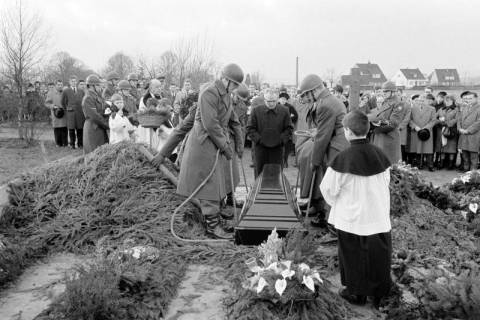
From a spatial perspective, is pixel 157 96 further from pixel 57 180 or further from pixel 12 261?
pixel 12 261

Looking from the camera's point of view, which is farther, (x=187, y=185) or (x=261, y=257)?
(x=187, y=185)

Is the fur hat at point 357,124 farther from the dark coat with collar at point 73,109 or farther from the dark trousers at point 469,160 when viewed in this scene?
the dark coat with collar at point 73,109

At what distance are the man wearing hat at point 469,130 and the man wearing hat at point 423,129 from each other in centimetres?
65

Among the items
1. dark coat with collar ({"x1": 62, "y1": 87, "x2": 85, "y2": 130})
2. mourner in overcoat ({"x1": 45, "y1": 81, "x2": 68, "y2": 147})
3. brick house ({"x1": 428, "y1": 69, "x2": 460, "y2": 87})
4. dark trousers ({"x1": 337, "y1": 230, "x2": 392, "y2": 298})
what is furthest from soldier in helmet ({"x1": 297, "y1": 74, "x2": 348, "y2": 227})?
brick house ({"x1": 428, "y1": 69, "x2": 460, "y2": 87})

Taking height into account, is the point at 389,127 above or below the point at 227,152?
above

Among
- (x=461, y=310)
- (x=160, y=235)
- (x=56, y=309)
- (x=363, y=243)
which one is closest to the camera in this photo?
(x=461, y=310)

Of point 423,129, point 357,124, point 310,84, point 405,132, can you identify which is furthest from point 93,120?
point 423,129

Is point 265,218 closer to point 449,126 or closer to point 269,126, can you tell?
point 269,126

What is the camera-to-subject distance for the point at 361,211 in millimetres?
3861

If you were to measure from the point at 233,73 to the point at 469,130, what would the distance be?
25.5 ft

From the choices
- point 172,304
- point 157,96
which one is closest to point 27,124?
point 157,96

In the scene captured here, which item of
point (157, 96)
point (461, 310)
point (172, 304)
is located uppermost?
point (157, 96)

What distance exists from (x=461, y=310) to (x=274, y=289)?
1.32 m

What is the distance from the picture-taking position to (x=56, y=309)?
11.7 feet
